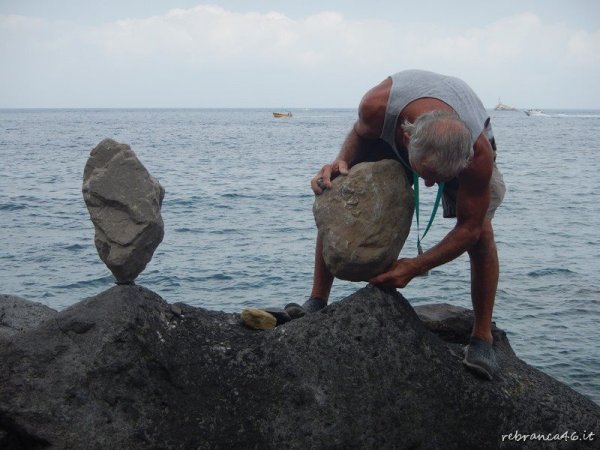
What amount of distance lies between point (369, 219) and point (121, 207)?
1433 mm

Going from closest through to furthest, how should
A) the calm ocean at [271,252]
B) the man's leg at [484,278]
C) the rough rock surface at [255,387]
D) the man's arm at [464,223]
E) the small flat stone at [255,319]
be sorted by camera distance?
the rough rock surface at [255,387], the man's arm at [464,223], the man's leg at [484,278], the small flat stone at [255,319], the calm ocean at [271,252]

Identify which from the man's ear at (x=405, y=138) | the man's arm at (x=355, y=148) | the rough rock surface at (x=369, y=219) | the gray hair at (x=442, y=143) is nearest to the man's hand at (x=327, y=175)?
the man's arm at (x=355, y=148)

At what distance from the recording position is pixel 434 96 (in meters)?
3.90

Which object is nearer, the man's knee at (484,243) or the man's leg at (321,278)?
the man's knee at (484,243)

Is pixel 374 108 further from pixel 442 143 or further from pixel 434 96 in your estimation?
pixel 442 143

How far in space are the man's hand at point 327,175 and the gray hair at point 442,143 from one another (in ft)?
2.34

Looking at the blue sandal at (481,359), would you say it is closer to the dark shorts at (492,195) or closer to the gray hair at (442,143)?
the dark shorts at (492,195)

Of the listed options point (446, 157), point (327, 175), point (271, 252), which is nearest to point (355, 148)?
point (327, 175)

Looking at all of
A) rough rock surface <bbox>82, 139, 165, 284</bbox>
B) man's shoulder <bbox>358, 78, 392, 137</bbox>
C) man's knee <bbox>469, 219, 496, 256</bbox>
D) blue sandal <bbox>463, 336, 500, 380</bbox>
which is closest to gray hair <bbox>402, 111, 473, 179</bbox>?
man's shoulder <bbox>358, 78, 392, 137</bbox>

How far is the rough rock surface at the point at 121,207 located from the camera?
431 centimetres

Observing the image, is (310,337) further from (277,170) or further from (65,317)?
(277,170)

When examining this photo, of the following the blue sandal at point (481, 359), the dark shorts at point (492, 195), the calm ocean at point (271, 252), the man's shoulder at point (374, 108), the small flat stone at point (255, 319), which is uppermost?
the man's shoulder at point (374, 108)

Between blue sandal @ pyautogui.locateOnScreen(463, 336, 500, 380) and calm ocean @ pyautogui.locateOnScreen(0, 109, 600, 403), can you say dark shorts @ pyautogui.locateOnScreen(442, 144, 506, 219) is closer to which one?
blue sandal @ pyautogui.locateOnScreen(463, 336, 500, 380)

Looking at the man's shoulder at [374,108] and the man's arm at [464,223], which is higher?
the man's shoulder at [374,108]
